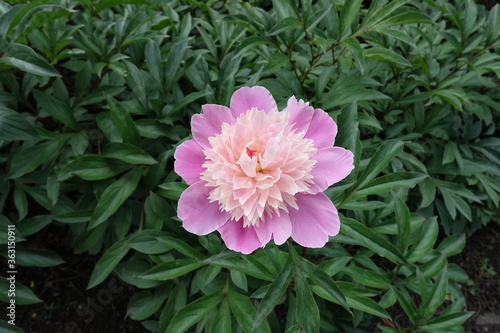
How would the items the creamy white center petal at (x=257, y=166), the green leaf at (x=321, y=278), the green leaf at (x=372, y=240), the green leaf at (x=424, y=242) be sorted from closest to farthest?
1. the creamy white center petal at (x=257, y=166)
2. the green leaf at (x=321, y=278)
3. the green leaf at (x=372, y=240)
4. the green leaf at (x=424, y=242)

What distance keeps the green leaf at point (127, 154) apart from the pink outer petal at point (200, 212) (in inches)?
18.4

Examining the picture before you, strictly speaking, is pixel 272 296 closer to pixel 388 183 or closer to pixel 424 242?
pixel 388 183

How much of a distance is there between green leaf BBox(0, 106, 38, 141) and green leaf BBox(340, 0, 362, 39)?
3.34ft

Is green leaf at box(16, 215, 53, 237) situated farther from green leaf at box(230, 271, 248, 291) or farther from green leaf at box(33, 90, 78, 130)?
green leaf at box(230, 271, 248, 291)

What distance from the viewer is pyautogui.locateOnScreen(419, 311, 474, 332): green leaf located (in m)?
1.15

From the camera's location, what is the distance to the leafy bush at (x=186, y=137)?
1.07 m

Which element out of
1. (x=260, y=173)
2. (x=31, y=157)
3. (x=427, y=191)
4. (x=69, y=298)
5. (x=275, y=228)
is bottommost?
(x=69, y=298)

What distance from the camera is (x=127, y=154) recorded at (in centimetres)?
120

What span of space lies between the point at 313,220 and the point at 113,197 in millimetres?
729

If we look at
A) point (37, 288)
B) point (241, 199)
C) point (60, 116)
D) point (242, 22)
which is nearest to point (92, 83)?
point (60, 116)

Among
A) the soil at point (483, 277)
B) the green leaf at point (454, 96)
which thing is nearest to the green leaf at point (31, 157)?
the green leaf at point (454, 96)

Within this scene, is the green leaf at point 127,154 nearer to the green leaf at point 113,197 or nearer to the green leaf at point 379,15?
the green leaf at point 113,197

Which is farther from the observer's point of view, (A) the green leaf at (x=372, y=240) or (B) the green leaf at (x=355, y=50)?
(B) the green leaf at (x=355, y=50)

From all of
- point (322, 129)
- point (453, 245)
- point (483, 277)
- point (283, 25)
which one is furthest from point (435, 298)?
point (483, 277)
